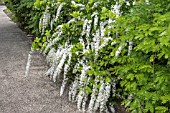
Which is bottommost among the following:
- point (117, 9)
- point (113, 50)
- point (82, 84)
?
→ point (82, 84)

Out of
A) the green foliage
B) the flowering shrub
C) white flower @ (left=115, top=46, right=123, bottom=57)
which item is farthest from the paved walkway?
→ white flower @ (left=115, top=46, right=123, bottom=57)

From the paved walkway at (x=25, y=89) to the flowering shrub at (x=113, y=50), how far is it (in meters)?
0.26

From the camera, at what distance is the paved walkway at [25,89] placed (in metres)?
3.38

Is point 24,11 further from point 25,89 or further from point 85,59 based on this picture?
point 85,59

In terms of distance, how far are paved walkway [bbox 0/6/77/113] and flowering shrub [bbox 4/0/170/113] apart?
26cm

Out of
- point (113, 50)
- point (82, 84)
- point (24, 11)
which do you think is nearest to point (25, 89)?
point (82, 84)

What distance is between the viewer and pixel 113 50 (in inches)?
112

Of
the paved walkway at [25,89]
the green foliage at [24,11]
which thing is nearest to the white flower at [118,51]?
the paved walkway at [25,89]

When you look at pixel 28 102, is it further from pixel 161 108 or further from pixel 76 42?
pixel 161 108

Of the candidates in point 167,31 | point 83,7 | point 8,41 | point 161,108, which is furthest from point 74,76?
point 8,41

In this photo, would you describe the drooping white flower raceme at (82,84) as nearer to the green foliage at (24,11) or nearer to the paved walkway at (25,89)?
the paved walkway at (25,89)

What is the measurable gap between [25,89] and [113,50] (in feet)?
5.10

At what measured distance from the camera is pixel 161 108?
2449 millimetres

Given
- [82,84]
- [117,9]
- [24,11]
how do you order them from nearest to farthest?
[117,9], [82,84], [24,11]
